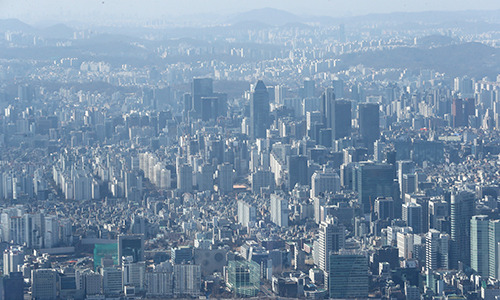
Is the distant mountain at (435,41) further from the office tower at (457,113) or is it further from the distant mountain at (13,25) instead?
the distant mountain at (13,25)

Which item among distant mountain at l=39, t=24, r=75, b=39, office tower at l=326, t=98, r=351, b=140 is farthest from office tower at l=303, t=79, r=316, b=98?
distant mountain at l=39, t=24, r=75, b=39

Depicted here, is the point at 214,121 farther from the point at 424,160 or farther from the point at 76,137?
the point at 424,160

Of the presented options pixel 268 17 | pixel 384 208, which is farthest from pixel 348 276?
pixel 268 17

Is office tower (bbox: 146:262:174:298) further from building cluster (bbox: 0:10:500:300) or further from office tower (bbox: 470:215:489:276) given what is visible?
office tower (bbox: 470:215:489:276)

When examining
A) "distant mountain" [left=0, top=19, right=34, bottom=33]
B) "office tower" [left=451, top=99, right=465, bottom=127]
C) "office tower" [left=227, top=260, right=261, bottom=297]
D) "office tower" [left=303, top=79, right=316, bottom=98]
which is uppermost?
"distant mountain" [left=0, top=19, right=34, bottom=33]

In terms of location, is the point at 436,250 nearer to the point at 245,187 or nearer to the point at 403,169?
the point at 403,169

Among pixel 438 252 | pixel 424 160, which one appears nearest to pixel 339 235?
pixel 438 252

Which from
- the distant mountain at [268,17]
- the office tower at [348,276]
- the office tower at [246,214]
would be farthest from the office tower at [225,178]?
the distant mountain at [268,17]
